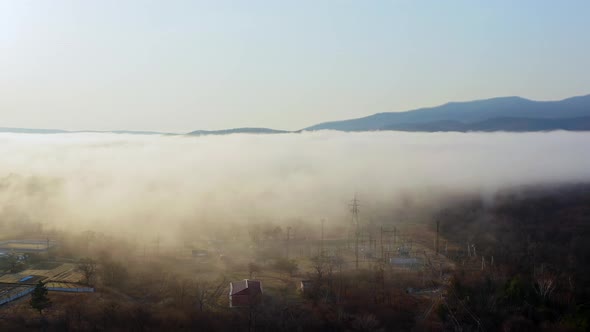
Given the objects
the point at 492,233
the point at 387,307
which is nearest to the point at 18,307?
the point at 387,307

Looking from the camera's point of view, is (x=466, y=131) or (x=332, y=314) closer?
(x=332, y=314)

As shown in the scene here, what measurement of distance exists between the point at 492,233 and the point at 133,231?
13.2 metres

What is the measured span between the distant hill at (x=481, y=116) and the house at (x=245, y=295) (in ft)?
145

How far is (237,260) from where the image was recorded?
582 inches

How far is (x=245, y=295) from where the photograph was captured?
10.8m

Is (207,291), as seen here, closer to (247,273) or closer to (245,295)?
(245,295)

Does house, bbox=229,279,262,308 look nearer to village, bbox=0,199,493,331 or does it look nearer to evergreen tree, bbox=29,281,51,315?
village, bbox=0,199,493,331

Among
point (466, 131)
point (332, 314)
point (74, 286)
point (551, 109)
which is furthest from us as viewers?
point (551, 109)

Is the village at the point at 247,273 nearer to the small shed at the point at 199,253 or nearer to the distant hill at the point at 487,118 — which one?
the small shed at the point at 199,253

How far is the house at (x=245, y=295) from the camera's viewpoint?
35.1ft

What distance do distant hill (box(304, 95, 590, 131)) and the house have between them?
44.1 m

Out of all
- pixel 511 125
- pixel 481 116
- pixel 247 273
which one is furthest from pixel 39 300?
pixel 481 116

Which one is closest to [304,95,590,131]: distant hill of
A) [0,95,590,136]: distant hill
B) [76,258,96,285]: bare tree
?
[0,95,590,136]: distant hill

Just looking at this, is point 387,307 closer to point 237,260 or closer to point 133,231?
point 237,260
